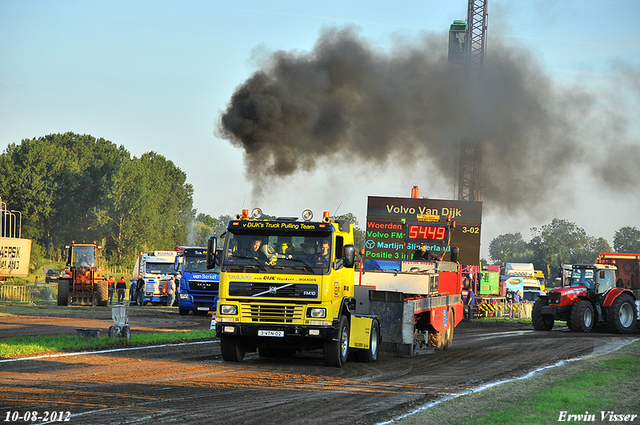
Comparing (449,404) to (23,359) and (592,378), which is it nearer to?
(592,378)

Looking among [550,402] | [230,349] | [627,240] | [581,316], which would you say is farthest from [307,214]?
[627,240]

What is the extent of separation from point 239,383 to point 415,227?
70.8 feet

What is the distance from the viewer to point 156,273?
42.4m

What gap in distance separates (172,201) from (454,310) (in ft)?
291

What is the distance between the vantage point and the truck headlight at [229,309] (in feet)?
46.9

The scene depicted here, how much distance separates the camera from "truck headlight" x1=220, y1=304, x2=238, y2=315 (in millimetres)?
14297

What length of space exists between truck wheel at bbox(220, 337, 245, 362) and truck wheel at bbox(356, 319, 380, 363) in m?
2.63

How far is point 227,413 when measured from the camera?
9484 mm

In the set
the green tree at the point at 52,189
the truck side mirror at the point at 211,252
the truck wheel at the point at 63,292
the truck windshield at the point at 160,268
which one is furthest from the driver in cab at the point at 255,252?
the green tree at the point at 52,189

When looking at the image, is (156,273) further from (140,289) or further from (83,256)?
(83,256)

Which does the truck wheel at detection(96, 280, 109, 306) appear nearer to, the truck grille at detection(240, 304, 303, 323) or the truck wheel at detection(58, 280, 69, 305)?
the truck wheel at detection(58, 280, 69, 305)

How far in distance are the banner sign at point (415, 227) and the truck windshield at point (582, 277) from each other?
18.5 feet

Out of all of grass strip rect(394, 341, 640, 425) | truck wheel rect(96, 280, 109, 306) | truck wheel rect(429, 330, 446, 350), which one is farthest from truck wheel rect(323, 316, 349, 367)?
truck wheel rect(96, 280, 109, 306)

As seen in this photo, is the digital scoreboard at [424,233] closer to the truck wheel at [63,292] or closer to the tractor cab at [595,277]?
the tractor cab at [595,277]
